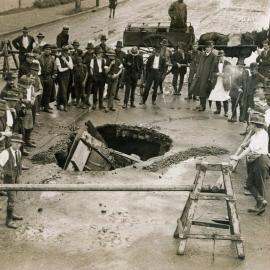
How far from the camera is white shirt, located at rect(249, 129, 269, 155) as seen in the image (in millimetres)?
9648

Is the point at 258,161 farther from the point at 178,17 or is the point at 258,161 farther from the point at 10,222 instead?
the point at 178,17

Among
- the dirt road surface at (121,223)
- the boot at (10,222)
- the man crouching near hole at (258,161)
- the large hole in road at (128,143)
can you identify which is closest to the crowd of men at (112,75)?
the large hole in road at (128,143)

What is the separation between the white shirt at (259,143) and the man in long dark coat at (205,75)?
657cm

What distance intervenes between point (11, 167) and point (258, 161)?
4.06 m

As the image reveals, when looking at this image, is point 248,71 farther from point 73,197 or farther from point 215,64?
point 73,197

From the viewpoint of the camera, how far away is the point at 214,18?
3612 centimetres

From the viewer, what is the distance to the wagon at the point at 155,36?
21.9m

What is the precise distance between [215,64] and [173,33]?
20.6 feet

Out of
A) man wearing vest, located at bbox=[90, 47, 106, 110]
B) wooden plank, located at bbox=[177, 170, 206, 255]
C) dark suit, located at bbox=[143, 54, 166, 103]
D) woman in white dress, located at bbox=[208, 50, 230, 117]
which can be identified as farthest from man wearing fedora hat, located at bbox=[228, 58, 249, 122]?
wooden plank, located at bbox=[177, 170, 206, 255]

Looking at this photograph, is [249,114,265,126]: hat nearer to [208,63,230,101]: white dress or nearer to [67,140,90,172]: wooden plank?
[67,140,90,172]: wooden plank

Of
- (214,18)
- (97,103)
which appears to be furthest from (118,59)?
(214,18)

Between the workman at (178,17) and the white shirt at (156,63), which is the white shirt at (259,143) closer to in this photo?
the white shirt at (156,63)

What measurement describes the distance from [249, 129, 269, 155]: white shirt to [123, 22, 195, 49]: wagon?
40.5 feet

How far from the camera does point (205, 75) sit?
640 inches
